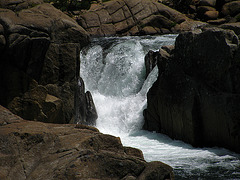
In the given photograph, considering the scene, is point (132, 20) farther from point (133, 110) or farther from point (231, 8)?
point (133, 110)

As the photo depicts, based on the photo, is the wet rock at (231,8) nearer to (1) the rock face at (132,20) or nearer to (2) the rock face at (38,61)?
(1) the rock face at (132,20)

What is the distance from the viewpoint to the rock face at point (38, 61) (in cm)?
1006

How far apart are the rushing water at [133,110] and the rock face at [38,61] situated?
354cm

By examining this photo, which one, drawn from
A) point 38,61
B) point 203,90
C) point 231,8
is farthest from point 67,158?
point 231,8

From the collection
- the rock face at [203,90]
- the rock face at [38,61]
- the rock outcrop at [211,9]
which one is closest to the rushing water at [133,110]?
the rock face at [203,90]

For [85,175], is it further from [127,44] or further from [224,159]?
[127,44]

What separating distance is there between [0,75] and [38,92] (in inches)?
50.1

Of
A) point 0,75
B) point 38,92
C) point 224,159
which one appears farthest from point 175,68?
point 0,75

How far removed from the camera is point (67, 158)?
484cm

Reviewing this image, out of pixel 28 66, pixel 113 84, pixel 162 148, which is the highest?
pixel 28 66

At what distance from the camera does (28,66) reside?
10516mm

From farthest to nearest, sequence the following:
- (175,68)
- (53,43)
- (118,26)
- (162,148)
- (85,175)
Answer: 1. (118,26)
2. (175,68)
3. (162,148)
4. (53,43)
5. (85,175)

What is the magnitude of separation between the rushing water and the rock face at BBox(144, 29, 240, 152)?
0.54 metres

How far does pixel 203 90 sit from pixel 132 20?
20626 millimetres
